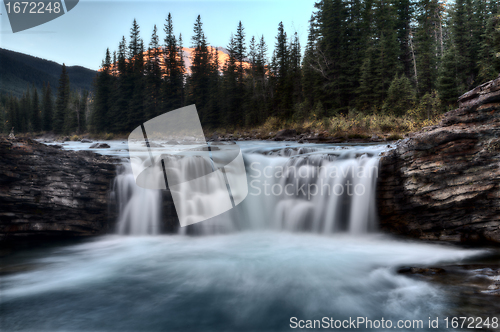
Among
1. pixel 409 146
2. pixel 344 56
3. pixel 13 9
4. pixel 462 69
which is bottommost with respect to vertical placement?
pixel 409 146

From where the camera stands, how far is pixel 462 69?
23.4m

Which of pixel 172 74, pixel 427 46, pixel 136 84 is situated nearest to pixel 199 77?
pixel 172 74

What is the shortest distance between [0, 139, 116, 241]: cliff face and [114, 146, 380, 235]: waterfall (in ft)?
1.76

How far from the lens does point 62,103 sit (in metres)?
57.4

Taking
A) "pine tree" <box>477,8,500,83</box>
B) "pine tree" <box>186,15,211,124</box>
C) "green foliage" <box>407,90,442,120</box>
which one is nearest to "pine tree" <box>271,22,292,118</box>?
"pine tree" <box>186,15,211,124</box>

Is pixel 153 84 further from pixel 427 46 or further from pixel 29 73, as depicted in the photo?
pixel 29 73

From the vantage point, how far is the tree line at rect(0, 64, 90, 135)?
55.6 meters

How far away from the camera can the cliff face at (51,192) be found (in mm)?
5816

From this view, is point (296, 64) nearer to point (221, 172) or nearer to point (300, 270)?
point (221, 172)

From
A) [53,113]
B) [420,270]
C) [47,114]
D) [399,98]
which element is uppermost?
[53,113]

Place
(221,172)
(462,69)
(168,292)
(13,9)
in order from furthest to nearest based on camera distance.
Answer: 1. (462,69)
2. (221,172)
3. (13,9)
4. (168,292)

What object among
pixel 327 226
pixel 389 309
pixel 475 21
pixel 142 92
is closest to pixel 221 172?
pixel 327 226

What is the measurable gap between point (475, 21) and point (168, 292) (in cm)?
3391

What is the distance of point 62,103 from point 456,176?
70.9m
